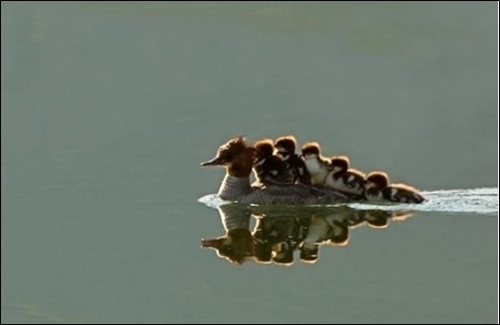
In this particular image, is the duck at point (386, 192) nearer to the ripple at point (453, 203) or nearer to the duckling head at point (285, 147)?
the ripple at point (453, 203)

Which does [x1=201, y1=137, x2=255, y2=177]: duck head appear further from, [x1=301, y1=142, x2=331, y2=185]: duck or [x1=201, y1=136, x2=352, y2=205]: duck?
[x1=301, y1=142, x2=331, y2=185]: duck

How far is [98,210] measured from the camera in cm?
959

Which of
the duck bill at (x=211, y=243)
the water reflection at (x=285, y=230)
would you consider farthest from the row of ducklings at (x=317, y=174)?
the duck bill at (x=211, y=243)

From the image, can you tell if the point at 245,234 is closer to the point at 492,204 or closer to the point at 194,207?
the point at 194,207

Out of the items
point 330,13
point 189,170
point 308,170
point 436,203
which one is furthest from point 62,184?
point 330,13

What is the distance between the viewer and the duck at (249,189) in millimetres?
9258

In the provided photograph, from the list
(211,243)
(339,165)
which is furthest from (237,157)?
(211,243)

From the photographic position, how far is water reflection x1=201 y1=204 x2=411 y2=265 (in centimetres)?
822

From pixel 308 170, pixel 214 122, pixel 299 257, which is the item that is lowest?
pixel 299 257

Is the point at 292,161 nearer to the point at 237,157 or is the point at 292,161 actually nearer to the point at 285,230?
the point at 237,157

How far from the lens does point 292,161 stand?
9547 mm

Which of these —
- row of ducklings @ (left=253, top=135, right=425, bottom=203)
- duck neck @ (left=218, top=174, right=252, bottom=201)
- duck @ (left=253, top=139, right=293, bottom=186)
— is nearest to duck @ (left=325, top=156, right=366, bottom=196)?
row of ducklings @ (left=253, top=135, right=425, bottom=203)

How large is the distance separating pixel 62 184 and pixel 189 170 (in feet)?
2.95

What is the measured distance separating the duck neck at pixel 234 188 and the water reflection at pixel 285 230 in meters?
0.09
